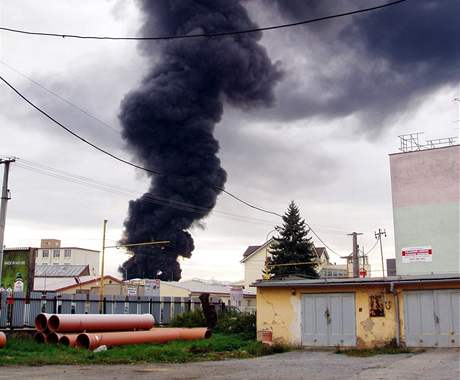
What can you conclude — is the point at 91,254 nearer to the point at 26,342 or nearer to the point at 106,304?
the point at 106,304

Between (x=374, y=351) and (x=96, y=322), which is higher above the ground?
(x=96, y=322)

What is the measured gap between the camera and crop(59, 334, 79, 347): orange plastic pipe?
21681 mm

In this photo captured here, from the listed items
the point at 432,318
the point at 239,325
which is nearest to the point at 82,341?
the point at 239,325

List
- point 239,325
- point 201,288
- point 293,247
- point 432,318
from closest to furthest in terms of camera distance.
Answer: point 432,318, point 239,325, point 293,247, point 201,288

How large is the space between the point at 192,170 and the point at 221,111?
27.4 feet

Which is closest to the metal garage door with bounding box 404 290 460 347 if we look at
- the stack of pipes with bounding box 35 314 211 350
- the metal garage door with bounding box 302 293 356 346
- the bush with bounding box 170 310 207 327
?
the metal garage door with bounding box 302 293 356 346

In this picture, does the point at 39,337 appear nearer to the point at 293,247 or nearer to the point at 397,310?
the point at 397,310

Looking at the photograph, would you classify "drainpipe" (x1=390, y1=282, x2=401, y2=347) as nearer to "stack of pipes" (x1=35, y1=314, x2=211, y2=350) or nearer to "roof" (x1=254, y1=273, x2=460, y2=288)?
"roof" (x1=254, y1=273, x2=460, y2=288)

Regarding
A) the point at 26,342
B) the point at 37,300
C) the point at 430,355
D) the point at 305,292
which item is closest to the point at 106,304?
the point at 37,300

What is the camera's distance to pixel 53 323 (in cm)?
2230

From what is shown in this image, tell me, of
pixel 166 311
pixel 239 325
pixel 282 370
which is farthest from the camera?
pixel 166 311

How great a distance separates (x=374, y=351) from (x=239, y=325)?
359 inches

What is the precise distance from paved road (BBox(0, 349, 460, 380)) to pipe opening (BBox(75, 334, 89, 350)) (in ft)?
15.1

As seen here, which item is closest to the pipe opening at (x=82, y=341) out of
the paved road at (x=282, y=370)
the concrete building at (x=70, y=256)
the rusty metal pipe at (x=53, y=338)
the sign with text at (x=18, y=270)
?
the rusty metal pipe at (x=53, y=338)
